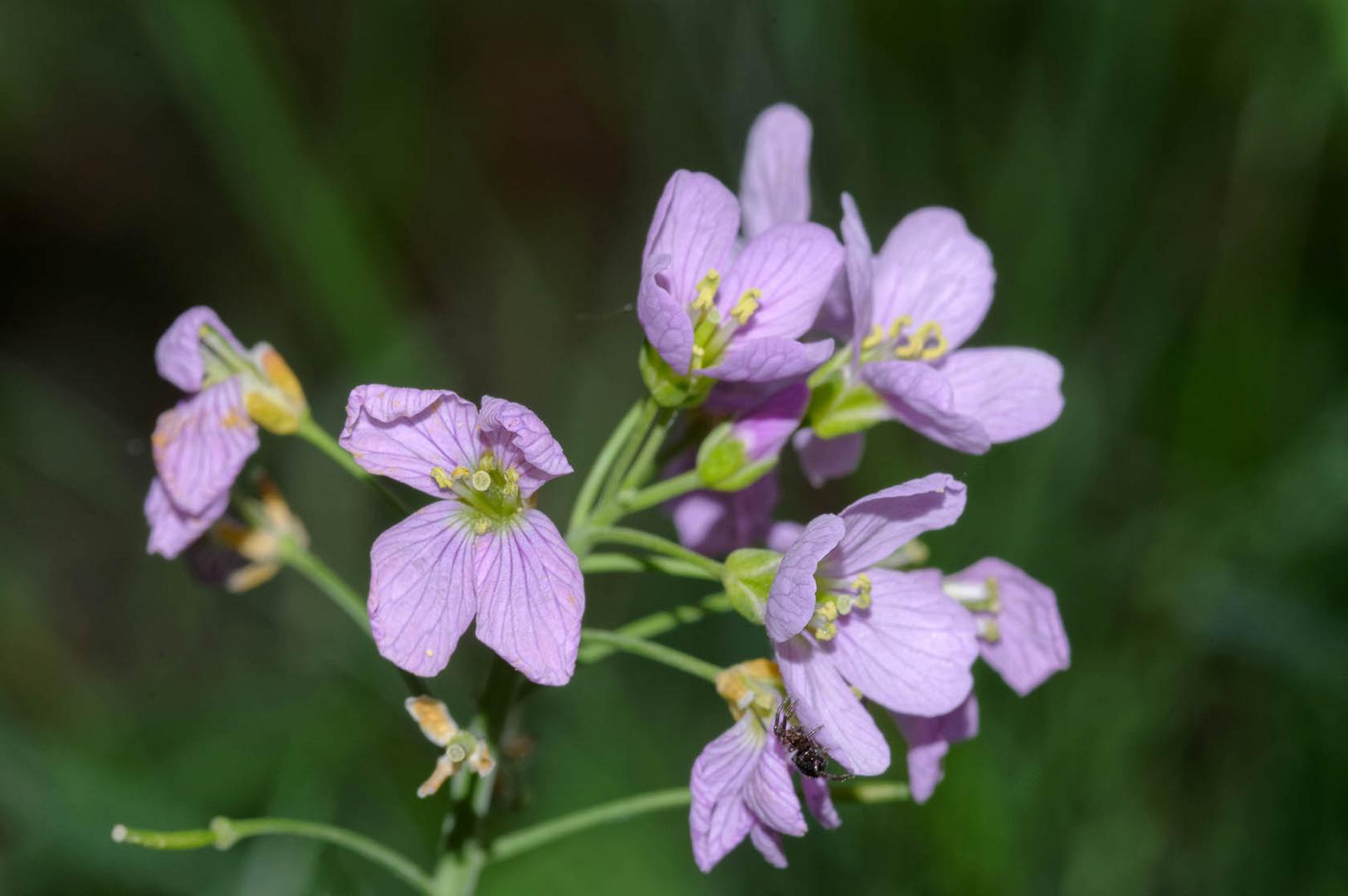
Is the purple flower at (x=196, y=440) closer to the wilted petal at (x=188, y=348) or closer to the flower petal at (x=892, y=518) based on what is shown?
the wilted petal at (x=188, y=348)

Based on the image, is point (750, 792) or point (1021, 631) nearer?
point (750, 792)

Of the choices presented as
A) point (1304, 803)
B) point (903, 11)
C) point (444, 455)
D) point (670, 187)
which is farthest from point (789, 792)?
point (903, 11)

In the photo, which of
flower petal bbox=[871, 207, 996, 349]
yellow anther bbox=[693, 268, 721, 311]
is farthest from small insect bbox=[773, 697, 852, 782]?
flower petal bbox=[871, 207, 996, 349]

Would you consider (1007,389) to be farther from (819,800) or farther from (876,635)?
(819,800)

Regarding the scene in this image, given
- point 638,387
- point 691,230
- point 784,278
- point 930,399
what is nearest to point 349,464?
point 691,230

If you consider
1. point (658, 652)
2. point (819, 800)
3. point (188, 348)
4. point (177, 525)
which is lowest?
point (819, 800)

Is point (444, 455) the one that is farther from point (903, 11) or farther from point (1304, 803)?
point (903, 11)
